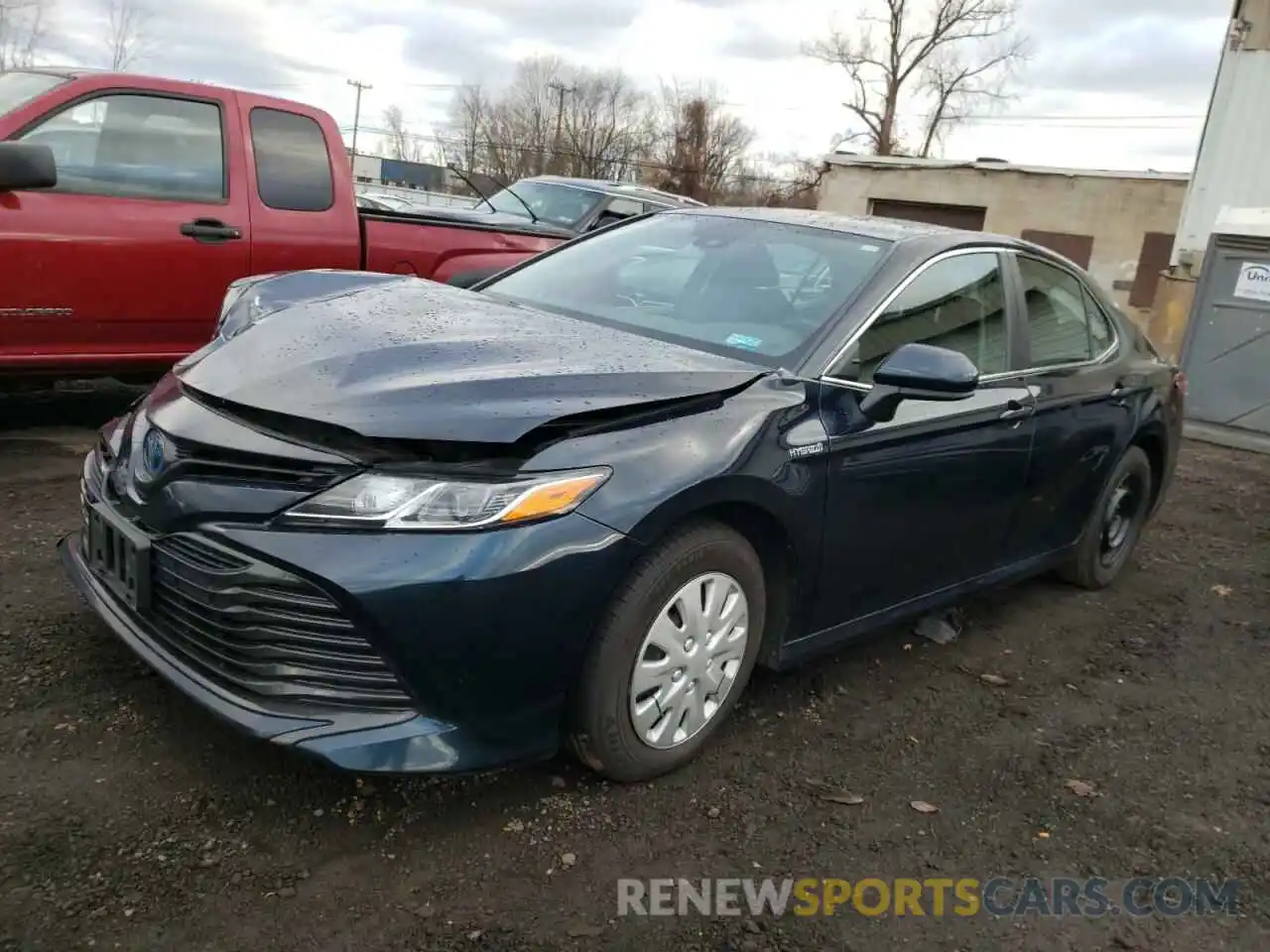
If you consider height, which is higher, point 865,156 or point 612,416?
point 865,156

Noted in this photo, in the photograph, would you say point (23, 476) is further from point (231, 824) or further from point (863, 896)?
point (863, 896)

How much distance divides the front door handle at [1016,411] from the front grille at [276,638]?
2.42 meters

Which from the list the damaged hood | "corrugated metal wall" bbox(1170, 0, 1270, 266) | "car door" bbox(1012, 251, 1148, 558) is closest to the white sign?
"corrugated metal wall" bbox(1170, 0, 1270, 266)

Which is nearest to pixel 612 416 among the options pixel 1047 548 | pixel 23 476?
pixel 1047 548

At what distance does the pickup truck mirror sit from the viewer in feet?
14.5

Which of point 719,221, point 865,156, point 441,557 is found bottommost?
point 441,557

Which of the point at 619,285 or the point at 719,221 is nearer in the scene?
the point at 619,285

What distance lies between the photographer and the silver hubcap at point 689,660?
2.72m

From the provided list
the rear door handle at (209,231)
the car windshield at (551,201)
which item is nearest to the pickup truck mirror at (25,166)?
the rear door handle at (209,231)

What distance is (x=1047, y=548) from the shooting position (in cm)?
443

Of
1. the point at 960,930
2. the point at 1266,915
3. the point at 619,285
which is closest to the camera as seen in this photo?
the point at 960,930

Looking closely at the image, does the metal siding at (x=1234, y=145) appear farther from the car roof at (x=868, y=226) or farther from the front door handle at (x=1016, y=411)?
the front door handle at (x=1016, y=411)

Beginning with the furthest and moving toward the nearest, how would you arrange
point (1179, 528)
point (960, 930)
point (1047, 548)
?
point (1179, 528) < point (1047, 548) < point (960, 930)

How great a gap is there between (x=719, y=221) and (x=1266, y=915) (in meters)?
2.81
